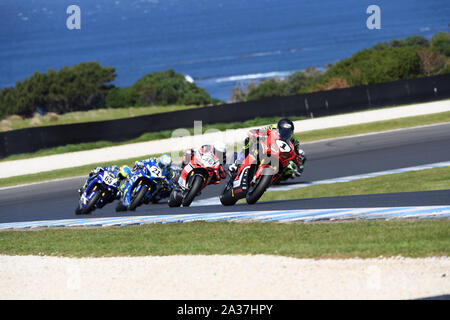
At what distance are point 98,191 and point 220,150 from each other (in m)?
3.31

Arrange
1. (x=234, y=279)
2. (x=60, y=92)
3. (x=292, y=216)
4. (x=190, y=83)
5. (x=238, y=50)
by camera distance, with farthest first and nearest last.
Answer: (x=238, y=50) < (x=60, y=92) < (x=190, y=83) < (x=292, y=216) < (x=234, y=279)

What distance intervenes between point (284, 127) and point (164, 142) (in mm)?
Answer: 16562

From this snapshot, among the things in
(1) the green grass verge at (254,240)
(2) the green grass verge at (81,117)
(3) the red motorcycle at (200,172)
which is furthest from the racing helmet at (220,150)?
(2) the green grass verge at (81,117)

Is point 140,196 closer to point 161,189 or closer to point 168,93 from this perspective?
point 161,189

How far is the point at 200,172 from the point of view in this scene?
11227 mm

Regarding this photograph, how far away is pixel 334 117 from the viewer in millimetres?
28188

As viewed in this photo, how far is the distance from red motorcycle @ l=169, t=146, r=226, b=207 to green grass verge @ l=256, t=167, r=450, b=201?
3.32 m

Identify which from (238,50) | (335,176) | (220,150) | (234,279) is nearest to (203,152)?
(220,150)

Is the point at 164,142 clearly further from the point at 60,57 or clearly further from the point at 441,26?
the point at 60,57

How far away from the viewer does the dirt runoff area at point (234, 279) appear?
6203 millimetres

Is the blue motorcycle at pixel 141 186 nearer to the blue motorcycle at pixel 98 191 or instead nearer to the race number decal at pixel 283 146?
the blue motorcycle at pixel 98 191

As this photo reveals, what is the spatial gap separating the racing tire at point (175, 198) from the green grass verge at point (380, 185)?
2826mm

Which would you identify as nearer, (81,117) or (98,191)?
(98,191)

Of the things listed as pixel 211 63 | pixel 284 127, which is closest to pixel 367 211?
pixel 284 127
